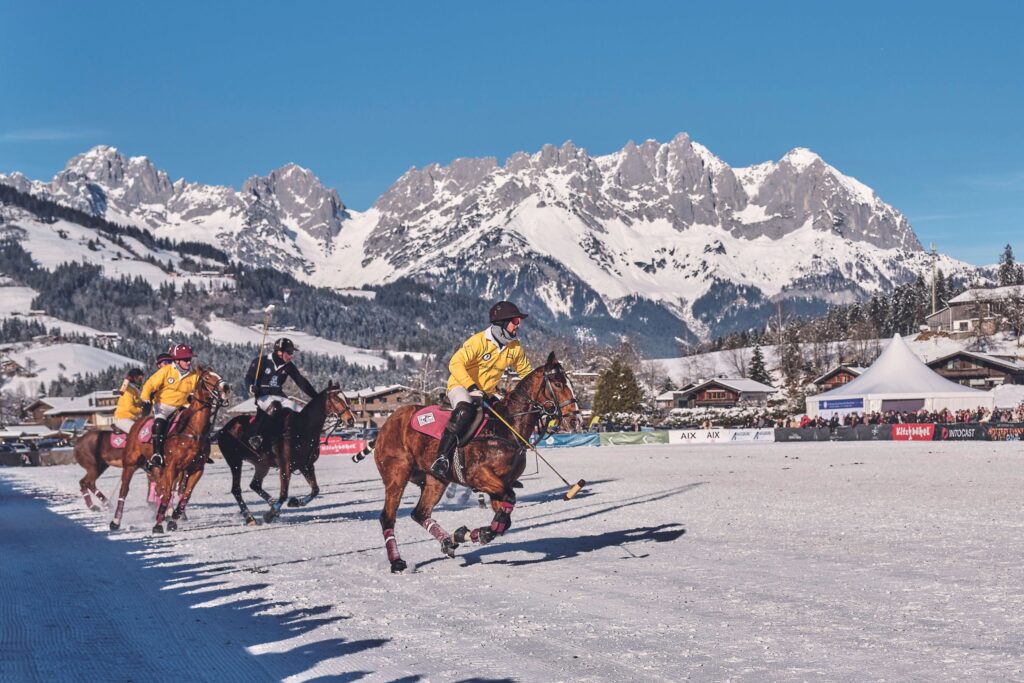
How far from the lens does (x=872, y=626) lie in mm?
8711

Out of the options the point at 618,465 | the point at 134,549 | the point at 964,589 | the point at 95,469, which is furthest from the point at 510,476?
the point at 618,465

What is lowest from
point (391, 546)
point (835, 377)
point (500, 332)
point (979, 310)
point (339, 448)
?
point (339, 448)

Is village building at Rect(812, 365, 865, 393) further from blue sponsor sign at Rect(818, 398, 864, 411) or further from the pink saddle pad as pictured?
the pink saddle pad

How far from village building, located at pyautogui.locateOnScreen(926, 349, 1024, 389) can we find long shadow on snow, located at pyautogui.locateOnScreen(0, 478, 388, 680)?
86.2 m

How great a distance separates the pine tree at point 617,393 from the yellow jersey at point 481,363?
86.3 metres

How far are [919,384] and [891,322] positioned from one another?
120 meters

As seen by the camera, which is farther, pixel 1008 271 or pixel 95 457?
pixel 1008 271

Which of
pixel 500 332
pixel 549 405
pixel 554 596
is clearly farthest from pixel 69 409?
pixel 554 596

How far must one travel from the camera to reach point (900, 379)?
Answer: 64.9 metres

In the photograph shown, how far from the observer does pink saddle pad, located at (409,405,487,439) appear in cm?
1341

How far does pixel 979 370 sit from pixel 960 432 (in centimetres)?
4694

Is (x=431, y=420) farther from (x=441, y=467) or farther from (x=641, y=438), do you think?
(x=641, y=438)

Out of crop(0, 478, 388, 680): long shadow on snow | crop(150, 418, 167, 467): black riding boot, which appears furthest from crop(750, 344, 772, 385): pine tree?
crop(0, 478, 388, 680): long shadow on snow

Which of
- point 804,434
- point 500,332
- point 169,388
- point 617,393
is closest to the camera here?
point 500,332
